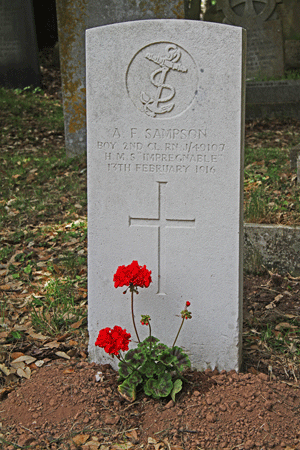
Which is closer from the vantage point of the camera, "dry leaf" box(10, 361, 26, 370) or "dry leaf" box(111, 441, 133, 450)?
"dry leaf" box(111, 441, 133, 450)

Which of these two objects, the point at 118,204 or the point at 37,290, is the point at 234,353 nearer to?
the point at 118,204

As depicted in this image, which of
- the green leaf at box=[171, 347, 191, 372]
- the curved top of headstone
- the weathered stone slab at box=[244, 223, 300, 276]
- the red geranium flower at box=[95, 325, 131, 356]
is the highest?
the curved top of headstone

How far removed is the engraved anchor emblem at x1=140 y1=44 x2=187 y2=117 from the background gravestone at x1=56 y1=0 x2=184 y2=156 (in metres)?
3.26

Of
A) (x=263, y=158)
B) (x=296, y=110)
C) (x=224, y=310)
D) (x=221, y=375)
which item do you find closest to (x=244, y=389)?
(x=221, y=375)

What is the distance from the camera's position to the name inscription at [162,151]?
236cm

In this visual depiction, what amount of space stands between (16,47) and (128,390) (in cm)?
888

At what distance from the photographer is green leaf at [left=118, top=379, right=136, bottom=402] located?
2.30 metres

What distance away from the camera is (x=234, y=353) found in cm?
250

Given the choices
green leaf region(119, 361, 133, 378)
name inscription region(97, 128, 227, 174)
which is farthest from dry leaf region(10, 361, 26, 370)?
name inscription region(97, 128, 227, 174)

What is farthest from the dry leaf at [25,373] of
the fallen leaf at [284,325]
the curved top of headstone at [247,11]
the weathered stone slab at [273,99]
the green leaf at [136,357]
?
the curved top of headstone at [247,11]

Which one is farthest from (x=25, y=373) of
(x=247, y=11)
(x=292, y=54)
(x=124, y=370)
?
(x=247, y=11)

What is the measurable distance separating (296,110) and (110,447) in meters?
6.28

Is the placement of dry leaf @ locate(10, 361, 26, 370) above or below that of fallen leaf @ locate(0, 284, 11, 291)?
below

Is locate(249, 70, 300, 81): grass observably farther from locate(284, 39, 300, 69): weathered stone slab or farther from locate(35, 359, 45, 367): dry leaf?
locate(35, 359, 45, 367): dry leaf
